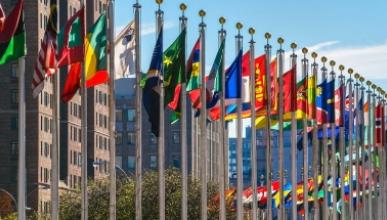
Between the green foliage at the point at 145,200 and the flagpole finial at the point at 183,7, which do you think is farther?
the green foliage at the point at 145,200

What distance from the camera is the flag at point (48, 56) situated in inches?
2557

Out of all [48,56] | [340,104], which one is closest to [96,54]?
[48,56]

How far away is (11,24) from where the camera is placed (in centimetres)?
6250

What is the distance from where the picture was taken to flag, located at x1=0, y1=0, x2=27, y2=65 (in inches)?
2447

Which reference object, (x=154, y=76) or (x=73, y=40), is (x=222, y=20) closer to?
(x=154, y=76)

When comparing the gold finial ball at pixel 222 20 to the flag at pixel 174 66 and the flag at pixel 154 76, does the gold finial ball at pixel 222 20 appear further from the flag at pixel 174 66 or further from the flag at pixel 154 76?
the flag at pixel 154 76

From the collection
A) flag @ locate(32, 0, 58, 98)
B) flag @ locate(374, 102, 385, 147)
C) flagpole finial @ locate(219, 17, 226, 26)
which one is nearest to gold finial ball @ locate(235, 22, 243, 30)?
flagpole finial @ locate(219, 17, 226, 26)

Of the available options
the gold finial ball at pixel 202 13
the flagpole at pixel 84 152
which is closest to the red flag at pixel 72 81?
the flagpole at pixel 84 152

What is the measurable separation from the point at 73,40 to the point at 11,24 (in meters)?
5.98

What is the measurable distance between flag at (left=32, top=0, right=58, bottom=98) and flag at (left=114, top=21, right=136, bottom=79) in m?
6.75

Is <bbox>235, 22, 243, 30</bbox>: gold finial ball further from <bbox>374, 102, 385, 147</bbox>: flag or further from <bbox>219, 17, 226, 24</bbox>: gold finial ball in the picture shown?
<bbox>374, 102, 385, 147</bbox>: flag

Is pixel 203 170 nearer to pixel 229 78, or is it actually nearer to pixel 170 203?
pixel 229 78

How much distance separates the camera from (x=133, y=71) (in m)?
73.7

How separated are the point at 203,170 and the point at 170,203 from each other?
49.2m
